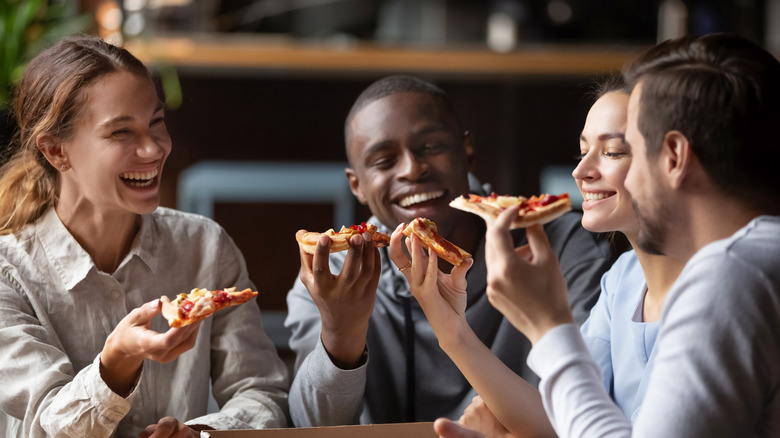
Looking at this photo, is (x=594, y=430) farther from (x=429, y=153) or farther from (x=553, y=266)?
(x=429, y=153)

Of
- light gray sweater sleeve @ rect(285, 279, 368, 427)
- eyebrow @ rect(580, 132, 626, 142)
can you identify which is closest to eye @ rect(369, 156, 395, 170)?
light gray sweater sleeve @ rect(285, 279, 368, 427)

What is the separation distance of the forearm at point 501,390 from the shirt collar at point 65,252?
0.61 m

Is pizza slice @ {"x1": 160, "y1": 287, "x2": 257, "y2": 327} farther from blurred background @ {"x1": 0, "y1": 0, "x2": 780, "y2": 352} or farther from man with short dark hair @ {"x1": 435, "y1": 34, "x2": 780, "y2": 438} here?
blurred background @ {"x1": 0, "y1": 0, "x2": 780, "y2": 352}

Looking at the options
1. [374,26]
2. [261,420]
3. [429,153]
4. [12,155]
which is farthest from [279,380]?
[374,26]

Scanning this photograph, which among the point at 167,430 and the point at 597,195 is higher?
the point at 597,195

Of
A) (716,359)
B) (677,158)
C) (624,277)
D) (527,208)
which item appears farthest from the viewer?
(624,277)

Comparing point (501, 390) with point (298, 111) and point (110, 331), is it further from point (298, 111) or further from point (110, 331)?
point (298, 111)

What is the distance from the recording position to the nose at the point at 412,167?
171cm

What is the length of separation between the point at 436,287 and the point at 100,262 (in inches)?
24.7

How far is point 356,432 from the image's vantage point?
1357 mm

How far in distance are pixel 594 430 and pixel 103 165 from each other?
0.94 m

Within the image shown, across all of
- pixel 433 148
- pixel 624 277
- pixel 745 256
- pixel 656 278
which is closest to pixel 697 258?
pixel 745 256

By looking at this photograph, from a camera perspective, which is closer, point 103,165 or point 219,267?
point 103,165

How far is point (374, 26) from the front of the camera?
431cm
